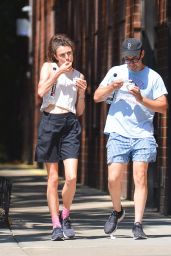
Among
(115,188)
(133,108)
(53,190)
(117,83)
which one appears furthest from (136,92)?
(53,190)

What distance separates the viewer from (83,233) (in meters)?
11.7

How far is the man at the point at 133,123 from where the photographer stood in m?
10.7

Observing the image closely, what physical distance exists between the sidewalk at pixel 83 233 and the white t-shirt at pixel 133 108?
1087mm

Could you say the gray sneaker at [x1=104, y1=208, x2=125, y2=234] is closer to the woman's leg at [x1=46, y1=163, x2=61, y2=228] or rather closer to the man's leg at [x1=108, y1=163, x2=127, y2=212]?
the man's leg at [x1=108, y1=163, x2=127, y2=212]

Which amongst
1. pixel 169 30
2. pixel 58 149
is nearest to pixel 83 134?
pixel 169 30

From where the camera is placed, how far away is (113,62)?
1906cm

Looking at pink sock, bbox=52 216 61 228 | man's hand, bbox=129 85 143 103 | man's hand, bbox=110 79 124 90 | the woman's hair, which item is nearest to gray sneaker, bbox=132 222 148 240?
pink sock, bbox=52 216 61 228

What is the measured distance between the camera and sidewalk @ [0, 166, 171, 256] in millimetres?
9953

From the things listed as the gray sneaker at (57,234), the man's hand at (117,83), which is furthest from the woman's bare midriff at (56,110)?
the gray sneaker at (57,234)

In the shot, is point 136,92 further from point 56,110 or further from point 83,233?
point 83,233

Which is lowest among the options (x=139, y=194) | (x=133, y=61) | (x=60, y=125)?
(x=139, y=194)

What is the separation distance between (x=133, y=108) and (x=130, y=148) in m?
0.40

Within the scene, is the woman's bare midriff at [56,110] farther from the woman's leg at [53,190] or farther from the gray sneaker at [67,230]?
the gray sneaker at [67,230]

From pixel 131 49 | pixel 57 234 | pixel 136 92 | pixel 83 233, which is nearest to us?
pixel 136 92
